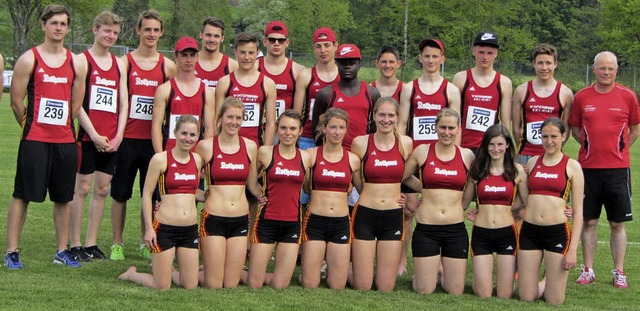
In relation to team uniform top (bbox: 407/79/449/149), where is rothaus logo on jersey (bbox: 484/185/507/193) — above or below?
below

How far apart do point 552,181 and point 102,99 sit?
4051 millimetres

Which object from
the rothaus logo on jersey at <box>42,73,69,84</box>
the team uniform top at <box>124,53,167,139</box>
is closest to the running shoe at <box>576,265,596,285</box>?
the team uniform top at <box>124,53,167,139</box>

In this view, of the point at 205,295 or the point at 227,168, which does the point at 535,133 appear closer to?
the point at 227,168

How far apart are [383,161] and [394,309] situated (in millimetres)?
1396

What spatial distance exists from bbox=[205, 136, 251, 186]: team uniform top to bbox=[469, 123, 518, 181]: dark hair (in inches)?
75.3

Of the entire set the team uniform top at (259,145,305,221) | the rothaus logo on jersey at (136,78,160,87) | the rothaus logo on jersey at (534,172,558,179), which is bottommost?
the team uniform top at (259,145,305,221)

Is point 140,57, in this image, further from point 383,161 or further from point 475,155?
point 475,155

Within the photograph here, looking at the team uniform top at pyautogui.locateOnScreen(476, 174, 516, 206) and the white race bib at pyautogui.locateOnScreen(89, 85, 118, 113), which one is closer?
the team uniform top at pyautogui.locateOnScreen(476, 174, 516, 206)

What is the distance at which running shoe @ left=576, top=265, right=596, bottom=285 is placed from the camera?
26.5 feet

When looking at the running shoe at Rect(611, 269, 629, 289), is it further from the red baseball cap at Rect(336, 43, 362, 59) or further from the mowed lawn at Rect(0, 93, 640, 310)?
the red baseball cap at Rect(336, 43, 362, 59)

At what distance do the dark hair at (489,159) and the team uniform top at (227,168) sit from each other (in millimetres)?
1914

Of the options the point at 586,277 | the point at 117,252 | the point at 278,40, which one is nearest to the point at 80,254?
the point at 117,252

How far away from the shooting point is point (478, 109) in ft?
27.2

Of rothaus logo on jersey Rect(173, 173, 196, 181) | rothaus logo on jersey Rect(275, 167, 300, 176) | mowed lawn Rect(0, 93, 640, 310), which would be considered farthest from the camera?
rothaus logo on jersey Rect(275, 167, 300, 176)
